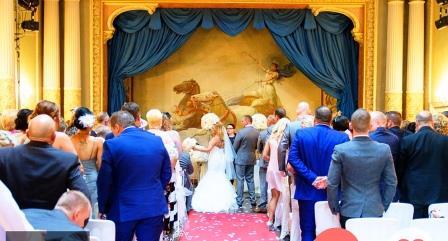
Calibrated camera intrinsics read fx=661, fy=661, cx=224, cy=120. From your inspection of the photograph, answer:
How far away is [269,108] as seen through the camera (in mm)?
15523

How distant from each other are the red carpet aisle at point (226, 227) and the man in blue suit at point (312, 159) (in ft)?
8.01

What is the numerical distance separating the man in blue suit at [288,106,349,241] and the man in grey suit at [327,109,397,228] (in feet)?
2.41

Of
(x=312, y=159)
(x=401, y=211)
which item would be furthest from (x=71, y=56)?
(x=401, y=211)

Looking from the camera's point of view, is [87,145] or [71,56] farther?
[71,56]

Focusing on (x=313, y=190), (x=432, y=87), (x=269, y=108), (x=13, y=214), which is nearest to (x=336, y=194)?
(x=313, y=190)

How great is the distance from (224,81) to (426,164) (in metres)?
9.81

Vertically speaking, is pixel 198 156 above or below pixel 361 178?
below

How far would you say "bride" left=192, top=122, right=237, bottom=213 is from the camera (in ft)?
35.2

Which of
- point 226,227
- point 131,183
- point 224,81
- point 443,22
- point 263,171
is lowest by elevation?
point 226,227

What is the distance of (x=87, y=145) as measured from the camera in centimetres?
574

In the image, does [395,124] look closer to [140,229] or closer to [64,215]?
[140,229]

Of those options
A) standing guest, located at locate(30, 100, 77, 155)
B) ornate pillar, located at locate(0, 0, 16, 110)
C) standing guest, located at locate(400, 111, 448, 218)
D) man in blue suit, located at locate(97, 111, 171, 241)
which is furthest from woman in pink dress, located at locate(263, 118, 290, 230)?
Answer: ornate pillar, located at locate(0, 0, 16, 110)

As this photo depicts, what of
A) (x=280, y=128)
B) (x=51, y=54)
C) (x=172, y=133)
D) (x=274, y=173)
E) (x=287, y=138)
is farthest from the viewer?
(x=51, y=54)

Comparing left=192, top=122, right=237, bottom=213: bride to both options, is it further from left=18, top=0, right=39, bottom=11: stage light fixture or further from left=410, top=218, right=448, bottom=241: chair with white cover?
left=410, top=218, right=448, bottom=241: chair with white cover
